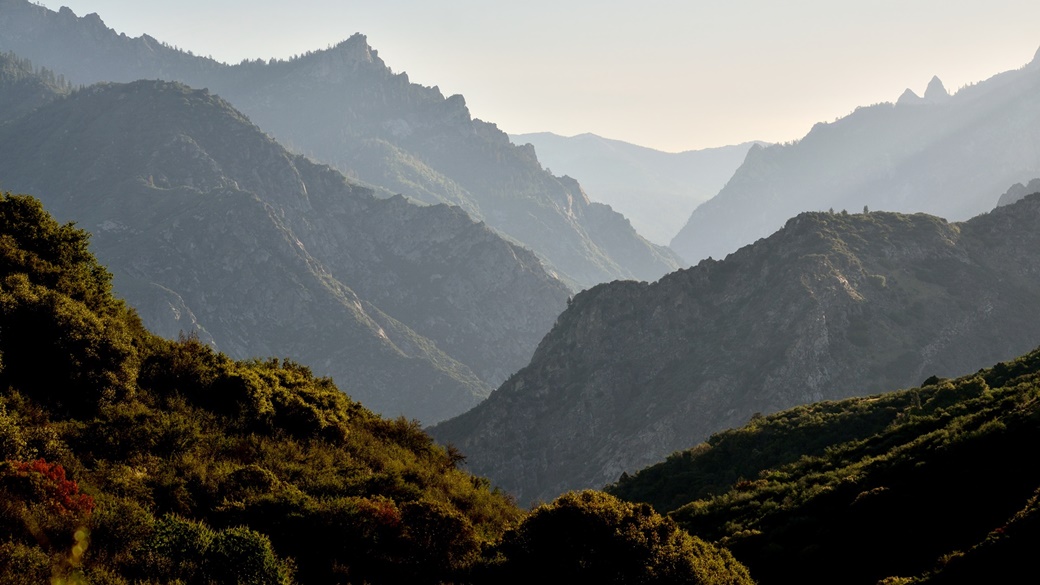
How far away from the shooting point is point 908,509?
25500 mm

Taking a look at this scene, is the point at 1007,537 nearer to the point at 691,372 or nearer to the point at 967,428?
the point at 967,428

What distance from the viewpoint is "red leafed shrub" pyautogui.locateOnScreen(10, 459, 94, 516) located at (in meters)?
18.2

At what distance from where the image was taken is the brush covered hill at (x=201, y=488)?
17.8m

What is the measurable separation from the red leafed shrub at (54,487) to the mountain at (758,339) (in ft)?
376

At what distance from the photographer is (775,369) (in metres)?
126

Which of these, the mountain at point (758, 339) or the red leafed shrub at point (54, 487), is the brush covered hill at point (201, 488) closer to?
the red leafed shrub at point (54, 487)

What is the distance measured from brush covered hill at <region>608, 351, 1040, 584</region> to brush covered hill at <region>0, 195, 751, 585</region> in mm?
4711

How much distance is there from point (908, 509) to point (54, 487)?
90.8 feet

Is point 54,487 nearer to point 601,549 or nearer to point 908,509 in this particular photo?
point 601,549

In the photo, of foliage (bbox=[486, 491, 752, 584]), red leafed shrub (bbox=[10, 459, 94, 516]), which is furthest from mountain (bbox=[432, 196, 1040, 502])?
red leafed shrub (bbox=[10, 459, 94, 516])

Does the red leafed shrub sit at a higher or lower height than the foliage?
higher

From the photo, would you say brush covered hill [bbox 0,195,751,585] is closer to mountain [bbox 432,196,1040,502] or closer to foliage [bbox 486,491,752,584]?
foliage [bbox 486,491,752,584]

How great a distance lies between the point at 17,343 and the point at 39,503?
8.24 m

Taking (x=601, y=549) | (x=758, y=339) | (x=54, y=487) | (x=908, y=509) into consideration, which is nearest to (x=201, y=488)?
(x=54, y=487)
